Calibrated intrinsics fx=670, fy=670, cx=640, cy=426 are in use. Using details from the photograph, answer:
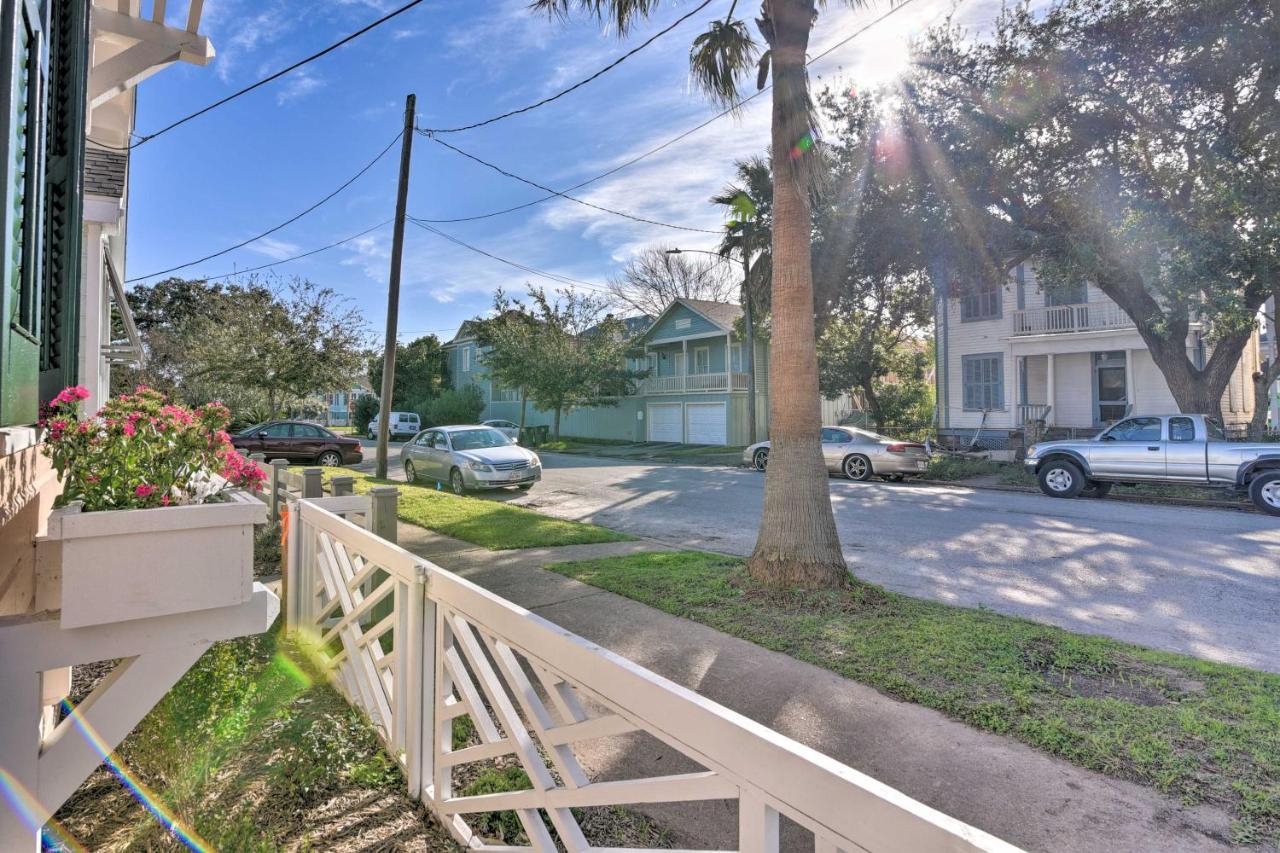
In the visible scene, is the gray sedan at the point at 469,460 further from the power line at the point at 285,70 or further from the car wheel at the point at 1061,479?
the car wheel at the point at 1061,479

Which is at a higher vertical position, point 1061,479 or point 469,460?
point 469,460

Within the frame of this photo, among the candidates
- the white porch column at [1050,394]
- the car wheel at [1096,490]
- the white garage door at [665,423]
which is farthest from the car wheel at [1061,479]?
the white garage door at [665,423]

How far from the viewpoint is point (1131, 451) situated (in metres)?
12.3

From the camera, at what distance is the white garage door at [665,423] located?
32.4 m

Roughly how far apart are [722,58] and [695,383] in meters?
24.6

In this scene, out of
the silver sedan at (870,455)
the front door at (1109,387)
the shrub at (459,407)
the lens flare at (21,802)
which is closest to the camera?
the lens flare at (21,802)

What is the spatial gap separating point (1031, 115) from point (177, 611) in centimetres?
1724

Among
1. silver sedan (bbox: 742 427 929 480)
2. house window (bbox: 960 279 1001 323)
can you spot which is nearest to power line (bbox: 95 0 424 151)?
silver sedan (bbox: 742 427 929 480)

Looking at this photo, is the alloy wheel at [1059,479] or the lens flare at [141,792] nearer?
the lens flare at [141,792]

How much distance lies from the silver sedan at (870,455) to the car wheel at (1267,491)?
239 inches

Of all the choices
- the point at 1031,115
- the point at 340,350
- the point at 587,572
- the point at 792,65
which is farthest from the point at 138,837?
the point at 340,350

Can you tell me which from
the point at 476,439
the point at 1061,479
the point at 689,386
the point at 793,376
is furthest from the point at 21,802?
the point at 689,386

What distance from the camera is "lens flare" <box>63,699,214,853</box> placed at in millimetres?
1817

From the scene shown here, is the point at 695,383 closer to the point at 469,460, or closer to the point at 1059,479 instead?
the point at 469,460
